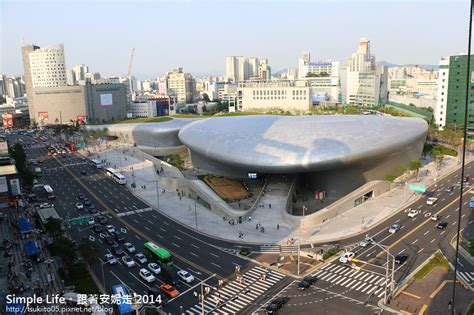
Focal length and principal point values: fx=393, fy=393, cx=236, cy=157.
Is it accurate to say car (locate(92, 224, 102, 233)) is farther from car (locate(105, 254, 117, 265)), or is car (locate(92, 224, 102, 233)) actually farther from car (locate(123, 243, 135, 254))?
car (locate(105, 254, 117, 265))

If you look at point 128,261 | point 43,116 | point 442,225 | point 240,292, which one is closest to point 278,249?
point 240,292

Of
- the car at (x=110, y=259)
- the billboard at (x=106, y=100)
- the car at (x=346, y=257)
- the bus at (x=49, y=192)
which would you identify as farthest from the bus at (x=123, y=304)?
the billboard at (x=106, y=100)

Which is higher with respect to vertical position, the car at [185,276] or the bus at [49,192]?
the bus at [49,192]

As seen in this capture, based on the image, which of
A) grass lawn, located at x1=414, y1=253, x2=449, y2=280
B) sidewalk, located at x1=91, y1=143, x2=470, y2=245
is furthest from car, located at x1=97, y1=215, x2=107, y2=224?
grass lawn, located at x1=414, y1=253, x2=449, y2=280

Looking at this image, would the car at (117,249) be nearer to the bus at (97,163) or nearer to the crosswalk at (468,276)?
the crosswalk at (468,276)

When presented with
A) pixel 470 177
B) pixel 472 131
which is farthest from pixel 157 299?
pixel 472 131

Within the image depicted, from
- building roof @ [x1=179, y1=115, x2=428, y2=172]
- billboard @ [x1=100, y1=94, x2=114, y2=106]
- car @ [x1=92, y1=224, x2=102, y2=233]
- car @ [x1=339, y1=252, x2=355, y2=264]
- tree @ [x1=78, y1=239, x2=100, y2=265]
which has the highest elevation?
billboard @ [x1=100, y1=94, x2=114, y2=106]

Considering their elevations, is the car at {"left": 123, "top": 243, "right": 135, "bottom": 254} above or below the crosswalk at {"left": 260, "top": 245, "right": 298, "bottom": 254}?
above
